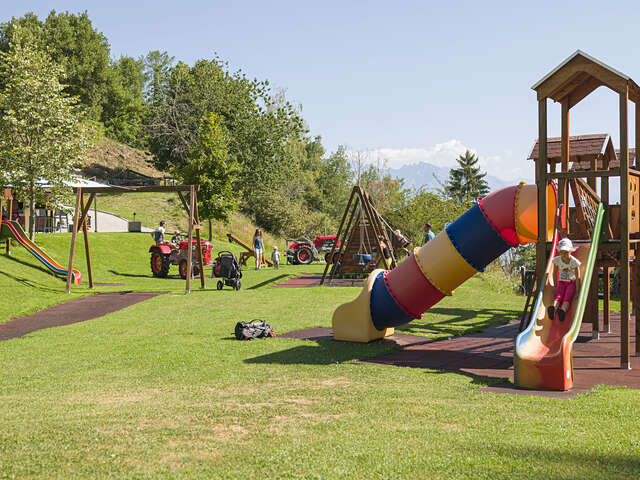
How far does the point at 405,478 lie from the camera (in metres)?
5.09

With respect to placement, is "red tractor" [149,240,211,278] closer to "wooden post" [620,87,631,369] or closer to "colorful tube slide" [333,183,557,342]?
"colorful tube slide" [333,183,557,342]

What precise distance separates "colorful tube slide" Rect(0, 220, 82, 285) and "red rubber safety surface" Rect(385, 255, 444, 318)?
16.1 m

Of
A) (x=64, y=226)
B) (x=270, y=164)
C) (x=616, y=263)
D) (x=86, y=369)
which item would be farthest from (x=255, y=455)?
(x=270, y=164)

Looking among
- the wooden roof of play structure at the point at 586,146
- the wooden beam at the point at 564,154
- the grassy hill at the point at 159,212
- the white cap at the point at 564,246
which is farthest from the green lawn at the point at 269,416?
the grassy hill at the point at 159,212

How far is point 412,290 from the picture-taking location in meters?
12.8

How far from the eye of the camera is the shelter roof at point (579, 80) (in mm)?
11102

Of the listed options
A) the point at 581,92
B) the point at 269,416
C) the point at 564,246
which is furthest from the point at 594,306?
the point at 269,416

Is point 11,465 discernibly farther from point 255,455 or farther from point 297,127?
point 297,127

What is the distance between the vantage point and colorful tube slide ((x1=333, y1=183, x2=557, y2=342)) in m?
12.0

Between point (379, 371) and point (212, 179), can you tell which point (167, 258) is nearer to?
point (212, 179)

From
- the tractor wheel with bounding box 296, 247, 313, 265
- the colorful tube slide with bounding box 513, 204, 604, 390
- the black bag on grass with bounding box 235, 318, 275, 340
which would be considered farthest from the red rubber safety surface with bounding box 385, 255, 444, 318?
the tractor wheel with bounding box 296, 247, 313, 265

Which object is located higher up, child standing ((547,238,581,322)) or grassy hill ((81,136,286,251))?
grassy hill ((81,136,286,251))

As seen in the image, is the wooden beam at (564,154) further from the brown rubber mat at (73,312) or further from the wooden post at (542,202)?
the brown rubber mat at (73,312)

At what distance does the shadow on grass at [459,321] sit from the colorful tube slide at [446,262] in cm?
176
